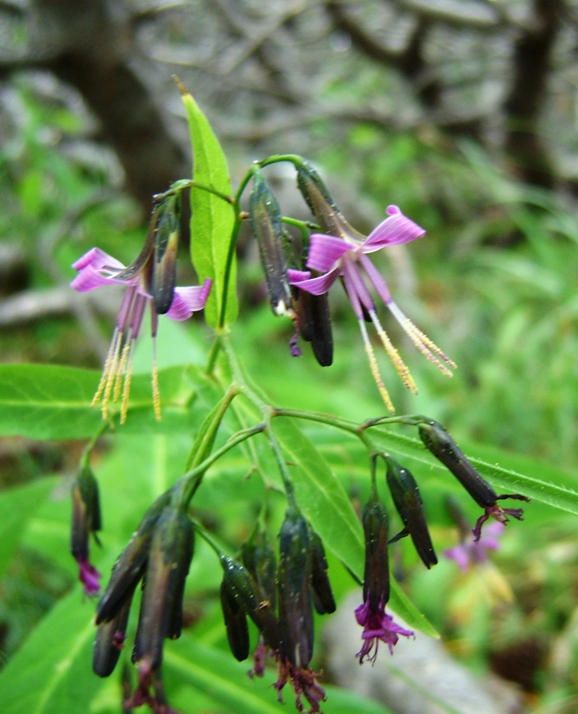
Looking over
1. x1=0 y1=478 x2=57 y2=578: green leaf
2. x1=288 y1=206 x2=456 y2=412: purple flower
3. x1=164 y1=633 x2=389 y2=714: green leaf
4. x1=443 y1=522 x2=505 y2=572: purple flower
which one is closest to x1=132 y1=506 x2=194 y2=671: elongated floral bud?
x1=288 y1=206 x2=456 y2=412: purple flower

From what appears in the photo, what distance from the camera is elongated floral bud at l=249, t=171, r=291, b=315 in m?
1.46

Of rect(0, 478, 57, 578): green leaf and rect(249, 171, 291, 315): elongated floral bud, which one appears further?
rect(0, 478, 57, 578): green leaf

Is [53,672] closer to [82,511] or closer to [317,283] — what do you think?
[82,511]

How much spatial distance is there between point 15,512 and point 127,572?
40.3 inches

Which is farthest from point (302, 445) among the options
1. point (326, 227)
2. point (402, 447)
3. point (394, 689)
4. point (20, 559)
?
point (20, 559)

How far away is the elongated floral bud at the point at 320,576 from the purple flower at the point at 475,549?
0.97 meters

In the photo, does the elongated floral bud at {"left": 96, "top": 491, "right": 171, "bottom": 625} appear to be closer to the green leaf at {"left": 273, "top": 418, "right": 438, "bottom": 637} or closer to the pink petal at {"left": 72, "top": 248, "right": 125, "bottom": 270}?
the green leaf at {"left": 273, "top": 418, "right": 438, "bottom": 637}

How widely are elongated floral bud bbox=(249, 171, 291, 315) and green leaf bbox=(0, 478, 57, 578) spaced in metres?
1.20

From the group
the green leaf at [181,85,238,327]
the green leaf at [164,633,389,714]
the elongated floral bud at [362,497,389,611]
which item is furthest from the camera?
the green leaf at [164,633,389,714]

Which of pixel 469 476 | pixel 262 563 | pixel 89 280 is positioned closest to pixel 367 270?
pixel 469 476

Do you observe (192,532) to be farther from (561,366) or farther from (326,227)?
(561,366)

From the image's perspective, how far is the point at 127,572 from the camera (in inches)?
51.4

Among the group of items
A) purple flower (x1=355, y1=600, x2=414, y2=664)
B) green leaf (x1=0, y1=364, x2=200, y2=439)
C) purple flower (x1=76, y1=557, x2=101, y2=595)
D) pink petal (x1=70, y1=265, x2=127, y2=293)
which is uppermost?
pink petal (x1=70, y1=265, x2=127, y2=293)

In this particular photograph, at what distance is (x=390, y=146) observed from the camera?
783 centimetres
